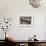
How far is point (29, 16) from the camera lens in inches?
90.4

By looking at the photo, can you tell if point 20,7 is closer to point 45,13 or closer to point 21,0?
point 21,0

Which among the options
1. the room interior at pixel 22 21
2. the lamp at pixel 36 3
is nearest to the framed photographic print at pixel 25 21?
the room interior at pixel 22 21

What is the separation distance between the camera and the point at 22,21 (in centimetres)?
228

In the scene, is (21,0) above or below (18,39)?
above

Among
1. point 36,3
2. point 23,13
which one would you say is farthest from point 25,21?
point 36,3

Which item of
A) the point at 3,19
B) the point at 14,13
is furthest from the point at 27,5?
the point at 3,19

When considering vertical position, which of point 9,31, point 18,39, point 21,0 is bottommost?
point 18,39

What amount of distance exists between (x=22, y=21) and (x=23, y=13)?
0.53 feet

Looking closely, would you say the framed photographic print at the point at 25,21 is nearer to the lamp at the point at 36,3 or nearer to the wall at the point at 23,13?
the wall at the point at 23,13

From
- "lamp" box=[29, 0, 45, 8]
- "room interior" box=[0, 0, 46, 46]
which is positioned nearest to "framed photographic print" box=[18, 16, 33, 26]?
"room interior" box=[0, 0, 46, 46]

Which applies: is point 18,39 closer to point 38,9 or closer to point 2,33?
point 2,33

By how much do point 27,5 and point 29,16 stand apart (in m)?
0.22

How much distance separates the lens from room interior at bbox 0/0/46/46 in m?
2.26

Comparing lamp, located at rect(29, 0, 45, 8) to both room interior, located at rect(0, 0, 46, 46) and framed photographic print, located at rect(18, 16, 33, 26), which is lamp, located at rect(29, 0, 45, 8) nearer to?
room interior, located at rect(0, 0, 46, 46)
